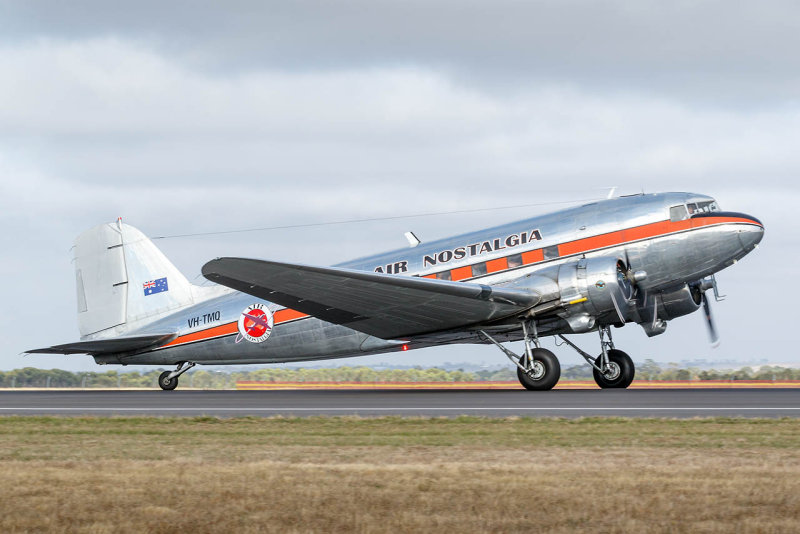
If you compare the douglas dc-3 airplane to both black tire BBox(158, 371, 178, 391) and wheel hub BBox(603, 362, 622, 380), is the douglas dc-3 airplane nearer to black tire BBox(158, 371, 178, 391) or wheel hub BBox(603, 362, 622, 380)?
wheel hub BBox(603, 362, 622, 380)

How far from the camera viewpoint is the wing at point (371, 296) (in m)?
19.1

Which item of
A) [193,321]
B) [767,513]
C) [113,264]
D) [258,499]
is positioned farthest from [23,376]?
[767,513]

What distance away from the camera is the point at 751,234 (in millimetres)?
20938

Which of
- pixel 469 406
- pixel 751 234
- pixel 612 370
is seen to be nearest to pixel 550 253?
pixel 612 370

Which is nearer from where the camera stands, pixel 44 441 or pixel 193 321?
pixel 44 441

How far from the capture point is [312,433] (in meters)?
12.3

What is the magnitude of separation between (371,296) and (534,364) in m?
4.37

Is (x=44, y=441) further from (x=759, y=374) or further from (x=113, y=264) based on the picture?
(x=759, y=374)

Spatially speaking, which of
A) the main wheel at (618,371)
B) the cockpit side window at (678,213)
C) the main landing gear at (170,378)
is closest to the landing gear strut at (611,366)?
the main wheel at (618,371)

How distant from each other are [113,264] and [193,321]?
4233 mm

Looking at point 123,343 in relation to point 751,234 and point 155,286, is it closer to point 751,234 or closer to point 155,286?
point 155,286

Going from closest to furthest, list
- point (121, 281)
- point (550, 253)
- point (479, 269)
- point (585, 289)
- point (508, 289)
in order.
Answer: point (585, 289)
point (508, 289)
point (550, 253)
point (479, 269)
point (121, 281)

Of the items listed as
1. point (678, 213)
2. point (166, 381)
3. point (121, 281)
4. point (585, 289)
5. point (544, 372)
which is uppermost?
point (121, 281)

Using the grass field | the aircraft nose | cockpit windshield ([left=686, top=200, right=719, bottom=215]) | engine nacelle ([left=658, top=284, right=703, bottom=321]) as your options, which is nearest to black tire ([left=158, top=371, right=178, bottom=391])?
the grass field
